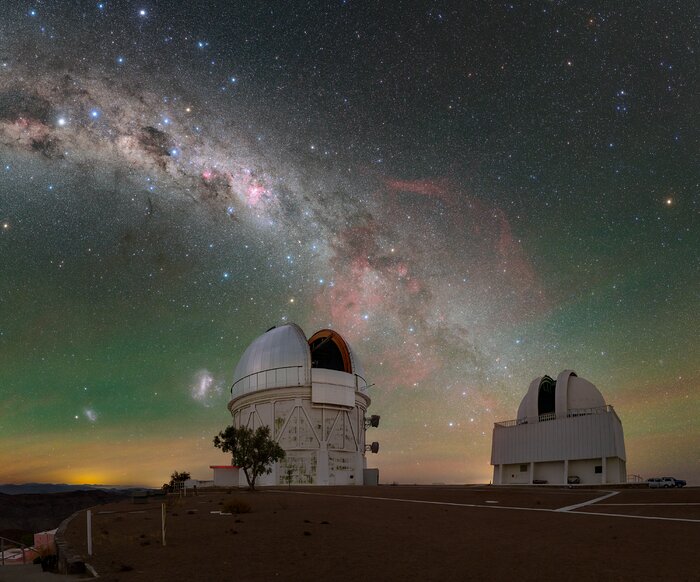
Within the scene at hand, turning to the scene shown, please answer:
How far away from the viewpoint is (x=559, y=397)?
48.8 metres

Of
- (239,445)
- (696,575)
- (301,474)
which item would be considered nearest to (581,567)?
(696,575)

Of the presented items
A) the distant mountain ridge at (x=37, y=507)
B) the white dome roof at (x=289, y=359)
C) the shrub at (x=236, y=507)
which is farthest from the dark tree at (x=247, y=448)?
the distant mountain ridge at (x=37, y=507)

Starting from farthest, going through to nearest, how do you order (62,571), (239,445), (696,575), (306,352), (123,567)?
(306,352), (239,445), (62,571), (123,567), (696,575)

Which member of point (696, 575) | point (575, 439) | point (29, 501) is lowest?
point (29, 501)

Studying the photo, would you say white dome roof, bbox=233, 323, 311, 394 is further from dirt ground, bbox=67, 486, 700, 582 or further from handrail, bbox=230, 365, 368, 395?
dirt ground, bbox=67, 486, 700, 582

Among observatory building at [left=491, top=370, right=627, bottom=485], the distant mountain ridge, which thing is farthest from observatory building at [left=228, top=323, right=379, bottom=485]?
the distant mountain ridge

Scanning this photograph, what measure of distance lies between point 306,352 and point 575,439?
Result: 1032 inches

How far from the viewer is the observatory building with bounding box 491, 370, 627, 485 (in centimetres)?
4406

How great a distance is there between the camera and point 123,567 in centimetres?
687

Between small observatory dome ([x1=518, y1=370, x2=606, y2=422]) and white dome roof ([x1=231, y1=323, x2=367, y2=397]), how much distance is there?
59.0 feet

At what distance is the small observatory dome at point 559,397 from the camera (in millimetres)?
48500

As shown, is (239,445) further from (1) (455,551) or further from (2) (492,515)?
(1) (455,551)

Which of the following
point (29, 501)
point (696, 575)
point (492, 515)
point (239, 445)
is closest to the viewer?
point (696, 575)

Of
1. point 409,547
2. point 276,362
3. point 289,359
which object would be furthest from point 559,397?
point 409,547
